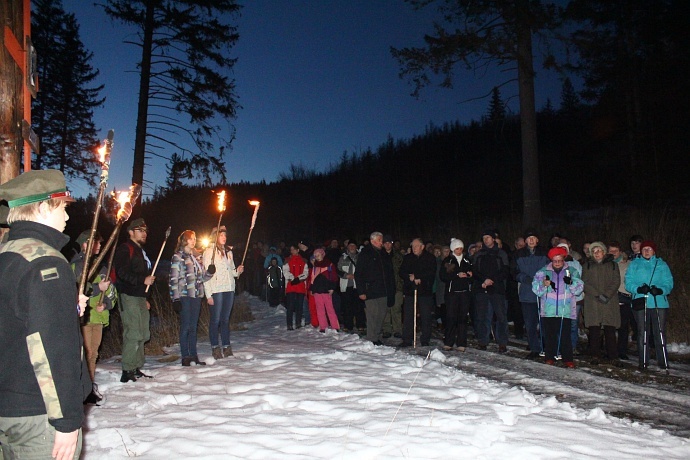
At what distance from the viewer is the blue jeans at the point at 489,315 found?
392 inches

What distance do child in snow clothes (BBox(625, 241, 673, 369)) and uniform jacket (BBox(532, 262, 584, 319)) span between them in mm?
914

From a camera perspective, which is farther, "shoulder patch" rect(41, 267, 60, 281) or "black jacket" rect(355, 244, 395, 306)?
"black jacket" rect(355, 244, 395, 306)

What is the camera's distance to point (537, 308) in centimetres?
968

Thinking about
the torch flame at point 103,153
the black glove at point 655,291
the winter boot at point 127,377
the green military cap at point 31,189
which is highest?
the torch flame at point 103,153

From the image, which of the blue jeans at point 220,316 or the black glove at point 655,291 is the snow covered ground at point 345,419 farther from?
the black glove at point 655,291

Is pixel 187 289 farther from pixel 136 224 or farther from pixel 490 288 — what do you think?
pixel 490 288

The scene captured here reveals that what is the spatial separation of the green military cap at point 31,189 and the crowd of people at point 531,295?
7.88 metres

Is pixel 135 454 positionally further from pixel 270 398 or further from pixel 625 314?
pixel 625 314

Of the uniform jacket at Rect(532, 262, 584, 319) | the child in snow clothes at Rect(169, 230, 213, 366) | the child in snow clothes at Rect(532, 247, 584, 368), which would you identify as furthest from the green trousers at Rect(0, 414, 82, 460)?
the uniform jacket at Rect(532, 262, 584, 319)

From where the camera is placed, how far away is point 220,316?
28.9 feet

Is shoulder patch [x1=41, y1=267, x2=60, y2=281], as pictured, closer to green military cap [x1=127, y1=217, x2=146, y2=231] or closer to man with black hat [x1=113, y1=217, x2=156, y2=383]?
man with black hat [x1=113, y1=217, x2=156, y2=383]

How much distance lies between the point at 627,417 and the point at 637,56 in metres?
21.7

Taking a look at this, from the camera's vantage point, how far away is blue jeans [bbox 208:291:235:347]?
341 inches

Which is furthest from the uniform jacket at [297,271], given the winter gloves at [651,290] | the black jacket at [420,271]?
the winter gloves at [651,290]
